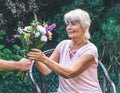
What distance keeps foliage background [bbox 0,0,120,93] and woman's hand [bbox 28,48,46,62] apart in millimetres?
2638

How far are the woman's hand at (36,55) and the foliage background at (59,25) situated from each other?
2638 mm

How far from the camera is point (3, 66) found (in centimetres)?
465

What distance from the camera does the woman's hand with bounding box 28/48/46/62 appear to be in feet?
15.2

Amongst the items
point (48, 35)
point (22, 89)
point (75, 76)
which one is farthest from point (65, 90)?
point (22, 89)

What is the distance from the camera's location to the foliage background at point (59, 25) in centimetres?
755

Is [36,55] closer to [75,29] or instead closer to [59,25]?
[75,29]

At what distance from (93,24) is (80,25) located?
10.2ft

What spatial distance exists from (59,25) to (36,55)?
3.43 m

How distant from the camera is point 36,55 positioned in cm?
464

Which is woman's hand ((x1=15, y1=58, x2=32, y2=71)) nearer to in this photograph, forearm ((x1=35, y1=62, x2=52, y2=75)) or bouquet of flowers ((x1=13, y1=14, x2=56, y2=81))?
bouquet of flowers ((x1=13, y1=14, x2=56, y2=81))

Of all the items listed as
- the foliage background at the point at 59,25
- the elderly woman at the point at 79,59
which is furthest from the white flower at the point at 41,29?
the foliage background at the point at 59,25

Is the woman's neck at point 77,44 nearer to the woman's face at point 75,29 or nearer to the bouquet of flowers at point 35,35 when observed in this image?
the woman's face at point 75,29

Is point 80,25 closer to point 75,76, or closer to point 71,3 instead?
point 75,76

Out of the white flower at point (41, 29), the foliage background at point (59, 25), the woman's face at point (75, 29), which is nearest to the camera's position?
the white flower at point (41, 29)
